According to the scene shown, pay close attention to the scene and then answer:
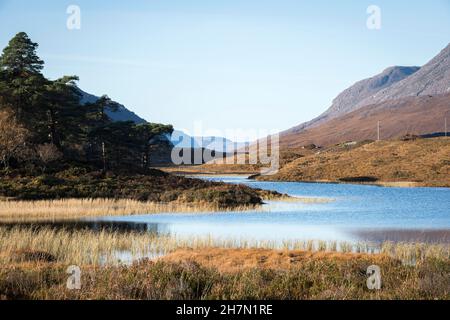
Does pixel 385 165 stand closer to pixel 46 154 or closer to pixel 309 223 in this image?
pixel 46 154

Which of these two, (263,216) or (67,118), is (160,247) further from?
(67,118)

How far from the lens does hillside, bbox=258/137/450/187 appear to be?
11175 centimetres

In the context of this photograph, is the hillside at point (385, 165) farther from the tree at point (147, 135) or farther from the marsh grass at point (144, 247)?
the marsh grass at point (144, 247)

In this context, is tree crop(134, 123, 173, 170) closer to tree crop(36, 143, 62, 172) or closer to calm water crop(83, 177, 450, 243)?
tree crop(36, 143, 62, 172)

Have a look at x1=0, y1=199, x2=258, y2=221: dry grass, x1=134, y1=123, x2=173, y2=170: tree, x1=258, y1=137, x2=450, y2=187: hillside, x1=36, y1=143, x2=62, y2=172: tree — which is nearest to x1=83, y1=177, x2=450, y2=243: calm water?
x1=0, y1=199, x2=258, y2=221: dry grass

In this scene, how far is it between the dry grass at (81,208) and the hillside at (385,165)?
2528 inches

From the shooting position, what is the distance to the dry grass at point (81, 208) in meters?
43.2

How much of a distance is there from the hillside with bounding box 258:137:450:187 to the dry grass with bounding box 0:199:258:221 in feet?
211

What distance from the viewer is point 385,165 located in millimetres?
125312

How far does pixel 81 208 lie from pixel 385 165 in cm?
9044

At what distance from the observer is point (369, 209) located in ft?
172

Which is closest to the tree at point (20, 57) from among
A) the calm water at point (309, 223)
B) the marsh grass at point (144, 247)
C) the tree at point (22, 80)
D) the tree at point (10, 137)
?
the tree at point (22, 80)

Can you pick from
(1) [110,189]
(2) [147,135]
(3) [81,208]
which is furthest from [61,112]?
(3) [81,208]
